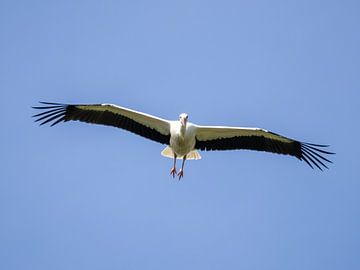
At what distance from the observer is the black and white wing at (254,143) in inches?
641

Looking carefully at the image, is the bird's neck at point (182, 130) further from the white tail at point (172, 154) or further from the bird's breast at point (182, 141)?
the white tail at point (172, 154)

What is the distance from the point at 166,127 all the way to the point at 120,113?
88 centimetres

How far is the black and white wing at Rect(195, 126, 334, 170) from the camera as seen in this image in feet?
53.4

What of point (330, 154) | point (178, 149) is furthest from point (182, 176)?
point (330, 154)

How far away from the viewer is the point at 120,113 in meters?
16.1

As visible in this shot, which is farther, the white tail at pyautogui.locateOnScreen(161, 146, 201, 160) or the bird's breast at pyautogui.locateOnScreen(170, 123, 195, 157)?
the white tail at pyautogui.locateOnScreen(161, 146, 201, 160)

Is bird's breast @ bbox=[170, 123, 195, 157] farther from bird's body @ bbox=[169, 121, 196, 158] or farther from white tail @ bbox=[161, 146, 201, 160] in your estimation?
white tail @ bbox=[161, 146, 201, 160]

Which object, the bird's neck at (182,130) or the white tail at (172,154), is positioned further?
the white tail at (172,154)

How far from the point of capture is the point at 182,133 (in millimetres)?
15906

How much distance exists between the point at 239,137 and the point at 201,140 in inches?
28.1

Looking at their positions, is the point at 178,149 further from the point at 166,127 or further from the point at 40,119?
the point at 40,119

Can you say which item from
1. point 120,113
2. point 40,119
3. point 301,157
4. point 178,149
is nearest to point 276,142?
point 301,157

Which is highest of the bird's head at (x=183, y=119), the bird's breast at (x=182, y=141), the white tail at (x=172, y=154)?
the bird's head at (x=183, y=119)

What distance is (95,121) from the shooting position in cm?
1606
